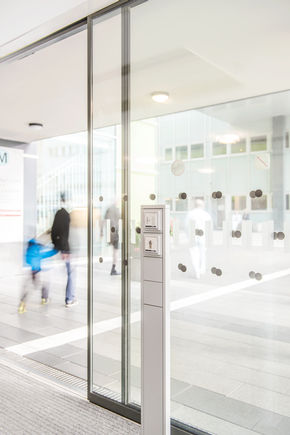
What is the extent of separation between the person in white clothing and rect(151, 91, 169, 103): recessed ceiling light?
67 centimetres

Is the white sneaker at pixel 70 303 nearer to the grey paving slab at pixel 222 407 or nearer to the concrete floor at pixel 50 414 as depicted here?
the concrete floor at pixel 50 414

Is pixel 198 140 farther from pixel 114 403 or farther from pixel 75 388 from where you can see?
pixel 75 388

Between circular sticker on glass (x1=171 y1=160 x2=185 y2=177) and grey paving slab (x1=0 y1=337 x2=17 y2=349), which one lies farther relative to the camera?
grey paving slab (x1=0 y1=337 x2=17 y2=349)

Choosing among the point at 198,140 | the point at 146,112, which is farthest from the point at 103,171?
the point at 198,140

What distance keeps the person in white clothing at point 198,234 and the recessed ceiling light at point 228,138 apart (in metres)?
0.34

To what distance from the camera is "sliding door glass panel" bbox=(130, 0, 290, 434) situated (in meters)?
1.97

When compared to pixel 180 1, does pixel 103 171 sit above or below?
below

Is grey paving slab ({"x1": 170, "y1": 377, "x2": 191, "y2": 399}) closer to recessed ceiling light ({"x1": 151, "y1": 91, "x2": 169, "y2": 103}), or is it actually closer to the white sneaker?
recessed ceiling light ({"x1": 151, "y1": 91, "x2": 169, "y2": 103})

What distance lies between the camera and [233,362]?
2.09 meters

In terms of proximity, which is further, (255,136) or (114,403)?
(114,403)

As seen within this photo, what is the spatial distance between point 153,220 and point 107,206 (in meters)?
1.00

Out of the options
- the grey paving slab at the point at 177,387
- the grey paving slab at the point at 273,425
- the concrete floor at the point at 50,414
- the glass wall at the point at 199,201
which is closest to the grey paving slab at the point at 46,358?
the glass wall at the point at 199,201

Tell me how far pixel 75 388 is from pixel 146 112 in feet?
6.55

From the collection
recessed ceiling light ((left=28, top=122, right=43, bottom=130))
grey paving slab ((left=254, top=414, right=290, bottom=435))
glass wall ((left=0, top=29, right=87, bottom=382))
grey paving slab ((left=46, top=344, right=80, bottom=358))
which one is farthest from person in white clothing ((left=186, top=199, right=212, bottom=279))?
recessed ceiling light ((left=28, top=122, right=43, bottom=130))
